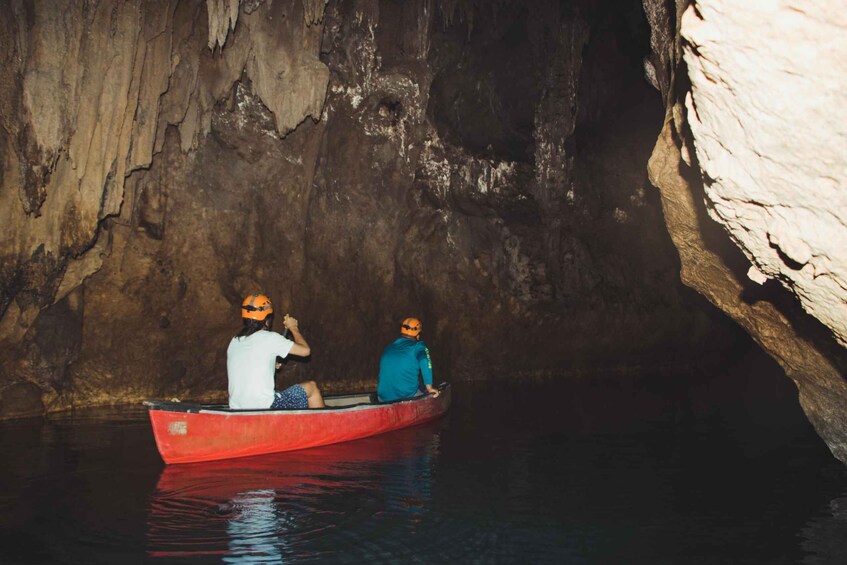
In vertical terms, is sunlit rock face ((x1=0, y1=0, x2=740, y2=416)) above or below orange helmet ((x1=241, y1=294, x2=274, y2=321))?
above

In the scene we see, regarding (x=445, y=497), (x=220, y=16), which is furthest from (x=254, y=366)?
(x=220, y=16)

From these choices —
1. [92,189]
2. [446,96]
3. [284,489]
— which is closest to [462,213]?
[446,96]

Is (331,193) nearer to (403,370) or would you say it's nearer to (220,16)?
(220,16)

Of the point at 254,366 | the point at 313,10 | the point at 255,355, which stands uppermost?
the point at 313,10

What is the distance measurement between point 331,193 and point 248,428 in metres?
7.23

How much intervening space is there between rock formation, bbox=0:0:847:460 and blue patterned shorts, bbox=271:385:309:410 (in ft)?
11.6

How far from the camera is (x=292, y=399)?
335 inches

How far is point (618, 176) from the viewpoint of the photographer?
1858 centimetres

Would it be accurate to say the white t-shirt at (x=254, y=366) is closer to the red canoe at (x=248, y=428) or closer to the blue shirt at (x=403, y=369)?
the red canoe at (x=248, y=428)

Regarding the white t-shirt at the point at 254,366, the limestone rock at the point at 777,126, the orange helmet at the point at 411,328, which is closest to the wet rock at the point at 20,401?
the white t-shirt at the point at 254,366

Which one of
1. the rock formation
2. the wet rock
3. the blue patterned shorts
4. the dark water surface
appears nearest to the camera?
the dark water surface

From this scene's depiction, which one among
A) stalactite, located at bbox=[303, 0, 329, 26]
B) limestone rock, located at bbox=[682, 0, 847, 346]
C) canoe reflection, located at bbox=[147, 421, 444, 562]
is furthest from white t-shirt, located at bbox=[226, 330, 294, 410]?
stalactite, located at bbox=[303, 0, 329, 26]

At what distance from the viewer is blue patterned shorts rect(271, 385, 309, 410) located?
27.4ft

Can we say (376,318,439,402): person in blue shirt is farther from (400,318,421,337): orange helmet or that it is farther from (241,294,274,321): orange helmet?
(241,294,274,321): orange helmet
